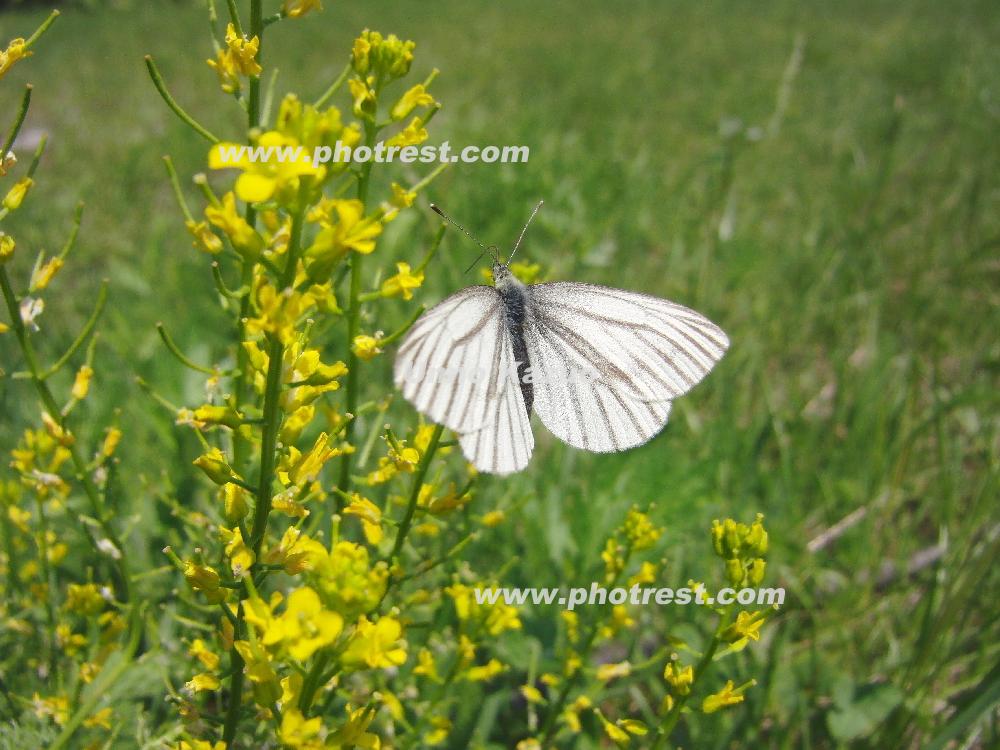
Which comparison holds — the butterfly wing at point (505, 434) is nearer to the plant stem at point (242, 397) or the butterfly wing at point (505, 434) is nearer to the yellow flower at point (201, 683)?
the plant stem at point (242, 397)

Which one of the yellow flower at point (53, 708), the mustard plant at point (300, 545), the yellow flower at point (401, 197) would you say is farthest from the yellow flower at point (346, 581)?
the yellow flower at point (53, 708)

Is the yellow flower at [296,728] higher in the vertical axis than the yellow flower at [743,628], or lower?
lower

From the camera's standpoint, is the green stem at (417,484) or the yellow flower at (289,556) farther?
the green stem at (417,484)

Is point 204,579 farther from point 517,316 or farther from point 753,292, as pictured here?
point 753,292

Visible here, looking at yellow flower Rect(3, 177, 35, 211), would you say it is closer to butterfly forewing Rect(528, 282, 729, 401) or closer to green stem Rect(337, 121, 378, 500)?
green stem Rect(337, 121, 378, 500)

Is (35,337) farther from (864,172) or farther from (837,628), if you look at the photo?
(864,172)

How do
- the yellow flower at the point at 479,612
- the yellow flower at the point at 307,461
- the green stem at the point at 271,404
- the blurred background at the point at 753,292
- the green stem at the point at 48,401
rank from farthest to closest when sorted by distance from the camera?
the blurred background at the point at 753,292 < the yellow flower at the point at 479,612 < the green stem at the point at 48,401 < the yellow flower at the point at 307,461 < the green stem at the point at 271,404

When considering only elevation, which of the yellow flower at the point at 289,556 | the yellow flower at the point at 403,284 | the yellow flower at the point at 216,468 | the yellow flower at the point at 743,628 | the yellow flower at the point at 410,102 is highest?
the yellow flower at the point at 410,102
